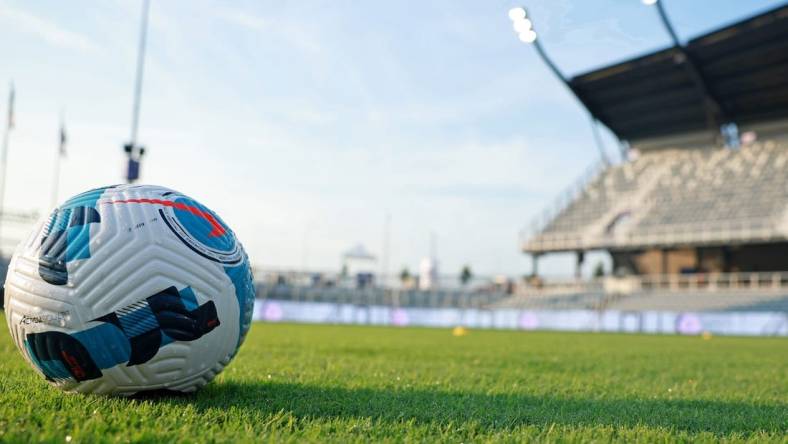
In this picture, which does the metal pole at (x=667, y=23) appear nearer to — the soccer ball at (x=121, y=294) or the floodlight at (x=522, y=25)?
the floodlight at (x=522, y=25)

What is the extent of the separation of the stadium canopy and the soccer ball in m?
32.7

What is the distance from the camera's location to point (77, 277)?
3500mm

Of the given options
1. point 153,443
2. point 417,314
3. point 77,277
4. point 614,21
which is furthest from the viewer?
point 417,314

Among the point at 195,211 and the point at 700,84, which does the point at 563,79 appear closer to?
the point at 700,84

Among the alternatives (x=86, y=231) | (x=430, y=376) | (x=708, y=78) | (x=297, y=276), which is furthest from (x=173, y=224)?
(x=708, y=78)

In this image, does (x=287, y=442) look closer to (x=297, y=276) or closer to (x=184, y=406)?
(x=184, y=406)

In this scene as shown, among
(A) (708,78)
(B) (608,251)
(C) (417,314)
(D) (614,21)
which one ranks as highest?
(A) (708,78)

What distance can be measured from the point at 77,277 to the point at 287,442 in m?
1.50

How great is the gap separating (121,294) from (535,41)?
31.9 m

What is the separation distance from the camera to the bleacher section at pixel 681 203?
33188 millimetres

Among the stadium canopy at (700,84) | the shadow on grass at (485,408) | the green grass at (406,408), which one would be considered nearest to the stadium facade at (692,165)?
the stadium canopy at (700,84)

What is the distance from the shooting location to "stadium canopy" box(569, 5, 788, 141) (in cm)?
3123

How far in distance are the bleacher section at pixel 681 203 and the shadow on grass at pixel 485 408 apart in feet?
102

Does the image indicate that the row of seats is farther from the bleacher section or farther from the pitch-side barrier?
the pitch-side barrier
